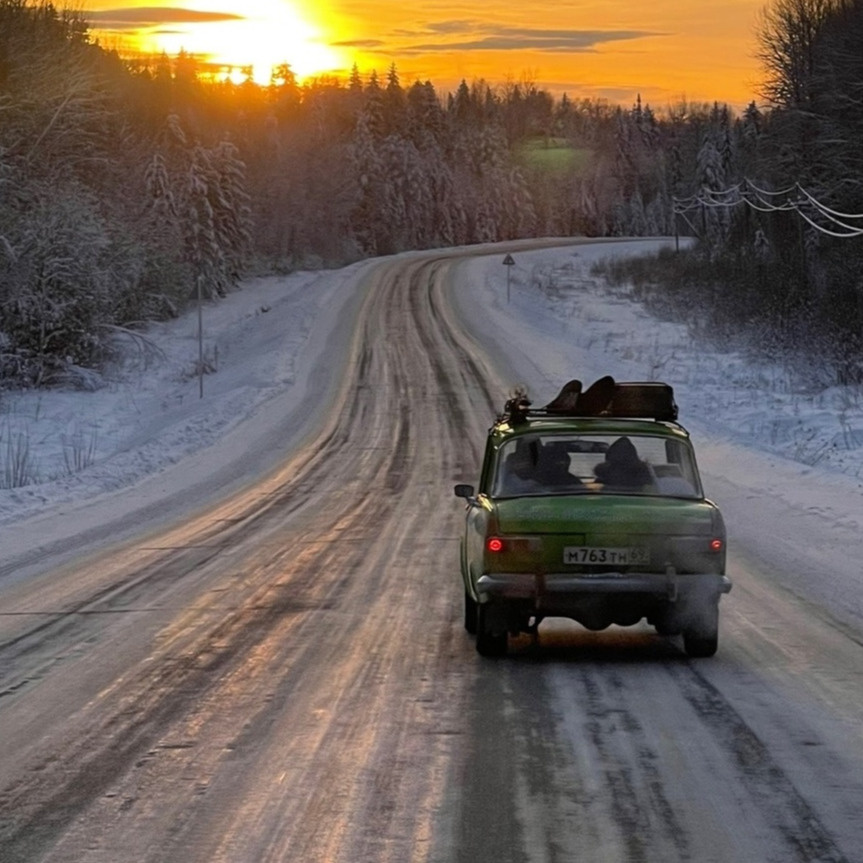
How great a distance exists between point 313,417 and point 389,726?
973 inches

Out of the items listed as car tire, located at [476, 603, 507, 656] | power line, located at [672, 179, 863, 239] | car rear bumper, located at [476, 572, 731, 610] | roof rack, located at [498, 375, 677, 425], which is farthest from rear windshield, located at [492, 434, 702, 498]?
A: power line, located at [672, 179, 863, 239]

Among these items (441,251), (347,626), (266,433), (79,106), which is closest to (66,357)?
(79,106)

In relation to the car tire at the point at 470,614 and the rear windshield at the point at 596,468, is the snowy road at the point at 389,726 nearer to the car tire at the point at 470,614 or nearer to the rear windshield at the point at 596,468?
the car tire at the point at 470,614

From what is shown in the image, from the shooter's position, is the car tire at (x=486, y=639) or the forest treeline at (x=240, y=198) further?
the forest treeline at (x=240, y=198)

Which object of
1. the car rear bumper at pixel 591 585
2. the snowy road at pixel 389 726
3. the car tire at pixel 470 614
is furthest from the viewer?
the car tire at pixel 470 614

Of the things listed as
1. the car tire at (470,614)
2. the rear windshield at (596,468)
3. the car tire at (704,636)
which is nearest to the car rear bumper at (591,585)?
the car tire at (704,636)

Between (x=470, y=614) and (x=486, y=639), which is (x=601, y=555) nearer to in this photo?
(x=486, y=639)

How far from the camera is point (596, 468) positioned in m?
9.75

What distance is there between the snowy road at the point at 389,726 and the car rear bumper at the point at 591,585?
0.46 m

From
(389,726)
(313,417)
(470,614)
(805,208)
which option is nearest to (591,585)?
(470,614)

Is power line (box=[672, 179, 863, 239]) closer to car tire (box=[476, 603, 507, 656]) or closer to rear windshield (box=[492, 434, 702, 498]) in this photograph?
rear windshield (box=[492, 434, 702, 498])

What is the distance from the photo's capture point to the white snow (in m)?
16.6

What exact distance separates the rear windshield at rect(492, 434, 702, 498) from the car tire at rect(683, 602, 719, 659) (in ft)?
2.89

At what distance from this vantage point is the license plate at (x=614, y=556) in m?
8.84
